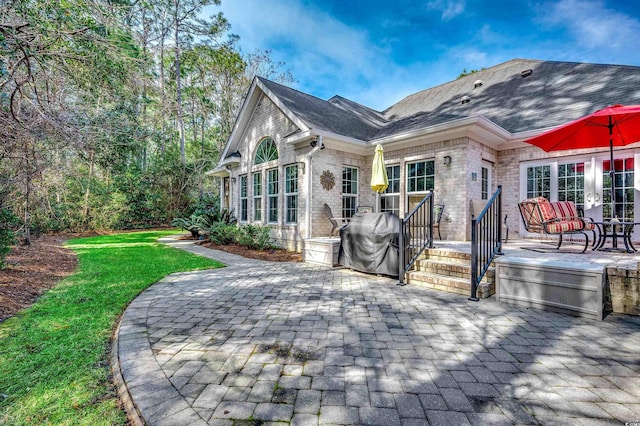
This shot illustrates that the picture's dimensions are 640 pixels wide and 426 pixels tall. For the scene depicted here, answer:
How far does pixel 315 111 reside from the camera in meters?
9.36

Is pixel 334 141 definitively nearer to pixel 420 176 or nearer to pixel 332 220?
pixel 332 220

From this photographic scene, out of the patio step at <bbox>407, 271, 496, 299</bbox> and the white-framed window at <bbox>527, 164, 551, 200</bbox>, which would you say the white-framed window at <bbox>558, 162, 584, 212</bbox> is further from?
the patio step at <bbox>407, 271, 496, 299</bbox>

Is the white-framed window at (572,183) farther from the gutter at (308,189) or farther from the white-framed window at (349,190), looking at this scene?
the gutter at (308,189)

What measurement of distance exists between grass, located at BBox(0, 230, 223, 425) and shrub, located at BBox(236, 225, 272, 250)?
12.3ft

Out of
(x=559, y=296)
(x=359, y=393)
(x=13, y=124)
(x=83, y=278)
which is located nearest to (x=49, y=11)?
(x=13, y=124)

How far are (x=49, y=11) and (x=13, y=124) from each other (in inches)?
58.1

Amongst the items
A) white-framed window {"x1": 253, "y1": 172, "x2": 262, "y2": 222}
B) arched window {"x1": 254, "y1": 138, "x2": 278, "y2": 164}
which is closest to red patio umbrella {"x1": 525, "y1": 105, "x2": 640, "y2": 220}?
arched window {"x1": 254, "y1": 138, "x2": 278, "y2": 164}

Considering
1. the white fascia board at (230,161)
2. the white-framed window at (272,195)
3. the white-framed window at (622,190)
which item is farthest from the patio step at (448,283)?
the white fascia board at (230,161)

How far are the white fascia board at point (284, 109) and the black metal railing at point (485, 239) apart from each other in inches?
201

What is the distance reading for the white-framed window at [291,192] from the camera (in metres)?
8.98

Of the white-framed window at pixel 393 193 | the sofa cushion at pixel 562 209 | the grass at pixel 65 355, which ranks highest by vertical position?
the white-framed window at pixel 393 193

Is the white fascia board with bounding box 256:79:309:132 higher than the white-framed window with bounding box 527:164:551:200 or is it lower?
higher

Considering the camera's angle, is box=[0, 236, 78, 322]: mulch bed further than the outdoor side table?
No

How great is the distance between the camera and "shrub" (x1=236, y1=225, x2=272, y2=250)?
8633mm
